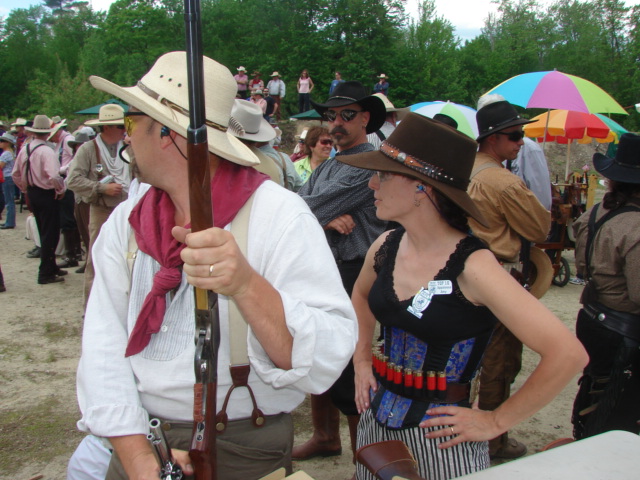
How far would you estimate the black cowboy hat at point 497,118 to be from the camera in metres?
3.21

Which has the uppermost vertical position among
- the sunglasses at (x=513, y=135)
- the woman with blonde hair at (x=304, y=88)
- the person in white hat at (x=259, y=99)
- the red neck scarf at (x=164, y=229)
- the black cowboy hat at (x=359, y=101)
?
the woman with blonde hair at (x=304, y=88)

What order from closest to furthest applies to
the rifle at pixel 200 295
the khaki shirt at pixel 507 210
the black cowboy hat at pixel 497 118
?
1. the rifle at pixel 200 295
2. the khaki shirt at pixel 507 210
3. the black cowboy hat at pixel 497 118

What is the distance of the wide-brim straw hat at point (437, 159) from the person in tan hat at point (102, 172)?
411 centimetres

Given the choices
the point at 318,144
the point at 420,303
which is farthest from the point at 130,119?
the point at 318,144

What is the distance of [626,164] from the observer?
2.77 metres

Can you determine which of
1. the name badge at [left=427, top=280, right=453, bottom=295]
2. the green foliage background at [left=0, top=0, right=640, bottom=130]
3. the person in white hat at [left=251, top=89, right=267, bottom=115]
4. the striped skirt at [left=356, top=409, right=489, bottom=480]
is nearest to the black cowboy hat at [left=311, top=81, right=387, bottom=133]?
the name badge at [left=427, top=280, right=453, bottom=295]

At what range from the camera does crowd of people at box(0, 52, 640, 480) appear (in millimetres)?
1407

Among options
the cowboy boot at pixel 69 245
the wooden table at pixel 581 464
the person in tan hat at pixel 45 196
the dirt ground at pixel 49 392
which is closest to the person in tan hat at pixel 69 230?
the cowboy boot at pixel 69 245

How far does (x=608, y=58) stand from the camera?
45812 mm

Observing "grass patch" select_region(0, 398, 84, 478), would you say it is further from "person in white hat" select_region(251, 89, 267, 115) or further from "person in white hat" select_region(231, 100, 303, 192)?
"person in white hat" select_region(251, 89, 267, 115)

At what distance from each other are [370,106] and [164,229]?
2.24m

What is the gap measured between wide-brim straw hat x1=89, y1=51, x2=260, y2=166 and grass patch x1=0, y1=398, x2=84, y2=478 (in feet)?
9.18

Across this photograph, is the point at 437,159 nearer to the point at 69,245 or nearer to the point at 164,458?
the point at 164,458

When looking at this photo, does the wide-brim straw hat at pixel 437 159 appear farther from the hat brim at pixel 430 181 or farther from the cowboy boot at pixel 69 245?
the cowboy boot at pixel 69 245
